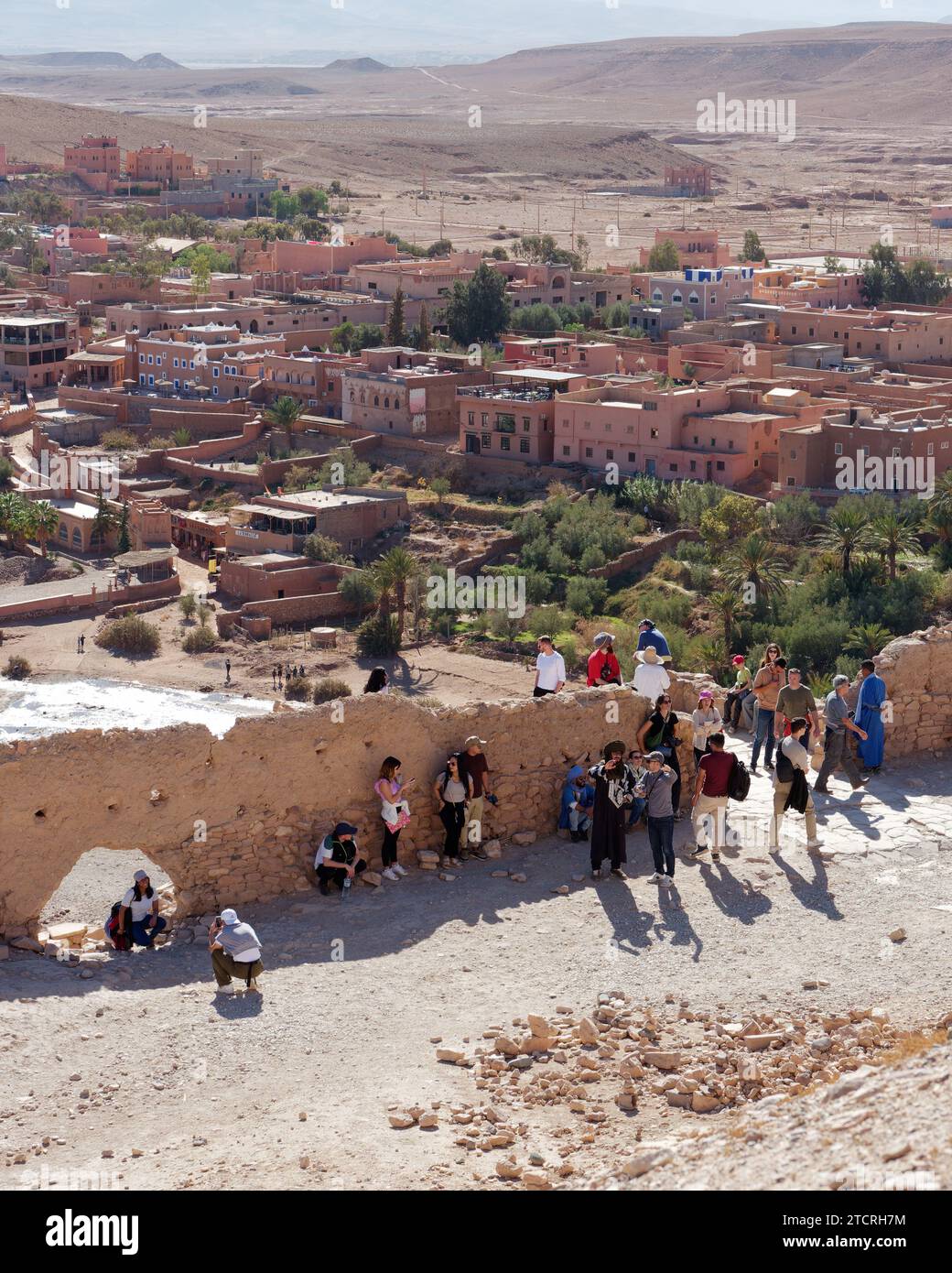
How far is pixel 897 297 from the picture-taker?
60.2 metres

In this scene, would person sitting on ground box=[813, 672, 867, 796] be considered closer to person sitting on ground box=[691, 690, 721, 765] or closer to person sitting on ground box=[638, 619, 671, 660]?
person sitting on ground box=[691, 690, 721, 765]

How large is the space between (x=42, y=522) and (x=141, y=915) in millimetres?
31369

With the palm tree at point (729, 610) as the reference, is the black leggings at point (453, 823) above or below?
above

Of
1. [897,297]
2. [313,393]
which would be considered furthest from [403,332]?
[897,297]

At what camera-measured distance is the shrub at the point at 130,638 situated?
110ft

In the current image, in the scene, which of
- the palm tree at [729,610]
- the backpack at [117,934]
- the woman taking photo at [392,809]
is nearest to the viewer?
the backpack at [117,934]

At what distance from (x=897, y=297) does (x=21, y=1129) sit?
5631 cm

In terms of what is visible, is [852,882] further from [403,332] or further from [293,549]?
[403,332]

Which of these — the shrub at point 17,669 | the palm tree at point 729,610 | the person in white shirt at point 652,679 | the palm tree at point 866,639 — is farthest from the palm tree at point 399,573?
the person in white shirt at point 652,679

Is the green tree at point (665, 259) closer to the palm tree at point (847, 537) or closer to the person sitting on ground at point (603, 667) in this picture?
the palm tree at point (847, 537)

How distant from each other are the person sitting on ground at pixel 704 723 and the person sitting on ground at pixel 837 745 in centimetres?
67

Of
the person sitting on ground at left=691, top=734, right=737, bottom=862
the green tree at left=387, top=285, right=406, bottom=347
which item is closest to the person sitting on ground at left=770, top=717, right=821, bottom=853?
the person sitting on ground at left=691, top=734, right=737, bottom=862

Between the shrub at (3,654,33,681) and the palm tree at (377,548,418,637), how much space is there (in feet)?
20.8

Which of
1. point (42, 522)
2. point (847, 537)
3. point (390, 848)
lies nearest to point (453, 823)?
point (390, 848)
